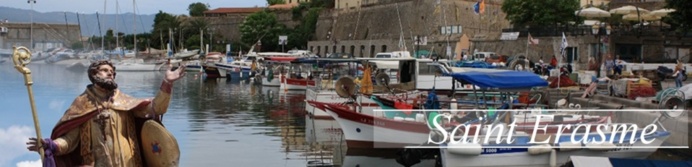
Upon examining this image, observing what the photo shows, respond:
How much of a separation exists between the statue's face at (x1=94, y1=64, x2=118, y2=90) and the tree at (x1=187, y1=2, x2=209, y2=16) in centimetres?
11027

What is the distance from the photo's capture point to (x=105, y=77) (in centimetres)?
570

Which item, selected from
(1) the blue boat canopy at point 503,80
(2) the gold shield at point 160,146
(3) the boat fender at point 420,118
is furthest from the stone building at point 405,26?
(2) the gold shield at point 160,146

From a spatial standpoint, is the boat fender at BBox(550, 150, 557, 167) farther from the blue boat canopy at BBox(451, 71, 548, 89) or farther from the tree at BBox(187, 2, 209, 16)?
the tree at BBox(187, 2, 209, 16)

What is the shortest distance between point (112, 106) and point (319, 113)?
20233mm

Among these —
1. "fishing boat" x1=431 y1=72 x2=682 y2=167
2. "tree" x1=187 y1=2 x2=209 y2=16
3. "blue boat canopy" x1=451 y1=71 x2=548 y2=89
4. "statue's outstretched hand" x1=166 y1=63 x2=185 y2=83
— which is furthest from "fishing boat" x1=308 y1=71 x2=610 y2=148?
"tree" x1=187 y1=2 x2=209 y2=16

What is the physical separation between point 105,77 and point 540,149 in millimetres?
9296

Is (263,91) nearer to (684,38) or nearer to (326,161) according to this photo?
(684,38)

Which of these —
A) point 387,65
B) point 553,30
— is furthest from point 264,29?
point 387,65

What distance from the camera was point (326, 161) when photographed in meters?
17.7

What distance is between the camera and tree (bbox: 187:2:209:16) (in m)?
116

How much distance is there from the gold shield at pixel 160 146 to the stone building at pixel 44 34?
6158cm

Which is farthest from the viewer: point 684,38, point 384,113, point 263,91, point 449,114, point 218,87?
point 218,87

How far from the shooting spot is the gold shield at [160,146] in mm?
5742

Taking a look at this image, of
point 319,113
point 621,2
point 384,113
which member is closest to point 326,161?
point 384,113
